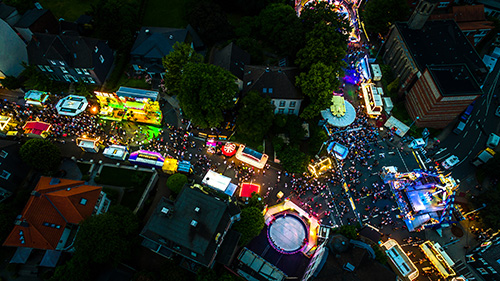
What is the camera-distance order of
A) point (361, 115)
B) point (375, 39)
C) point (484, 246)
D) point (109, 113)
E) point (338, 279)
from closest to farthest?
point (338, 279)
point (484, 246)
point (109, 113)
point (361, 115)
point (375, 39)

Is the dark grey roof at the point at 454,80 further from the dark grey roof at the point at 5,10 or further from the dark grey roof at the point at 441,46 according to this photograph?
the dark grey roof at the point at 5,10

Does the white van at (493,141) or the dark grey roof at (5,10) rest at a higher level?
the white van at (493,141)

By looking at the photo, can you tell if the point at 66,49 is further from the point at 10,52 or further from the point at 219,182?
the point at 219,182

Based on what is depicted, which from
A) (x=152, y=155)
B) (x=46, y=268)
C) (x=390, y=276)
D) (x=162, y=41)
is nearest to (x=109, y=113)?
(x=152, y=155)

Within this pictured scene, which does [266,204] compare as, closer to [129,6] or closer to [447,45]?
[447,45]

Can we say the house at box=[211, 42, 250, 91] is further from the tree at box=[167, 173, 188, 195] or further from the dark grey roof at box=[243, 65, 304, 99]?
the tree at box=[167, 173, 188, 195]

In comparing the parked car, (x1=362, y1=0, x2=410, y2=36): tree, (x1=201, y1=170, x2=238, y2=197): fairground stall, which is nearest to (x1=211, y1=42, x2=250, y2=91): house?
(x1=201, y1=170, x2=238, y2=197): fairground stall

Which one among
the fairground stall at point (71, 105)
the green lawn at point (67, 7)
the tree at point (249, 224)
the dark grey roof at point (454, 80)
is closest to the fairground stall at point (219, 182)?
the tree at point (249, 224)
